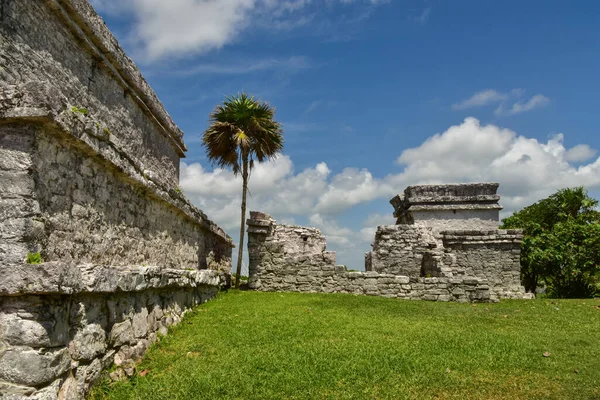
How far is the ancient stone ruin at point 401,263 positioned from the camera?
12039 millimetres

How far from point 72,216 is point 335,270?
29.5 feet

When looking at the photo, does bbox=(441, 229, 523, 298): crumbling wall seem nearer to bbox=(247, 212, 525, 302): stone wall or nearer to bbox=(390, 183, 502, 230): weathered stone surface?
bbox=(247, 212, 525, 302): stone wall

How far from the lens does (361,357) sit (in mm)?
5516

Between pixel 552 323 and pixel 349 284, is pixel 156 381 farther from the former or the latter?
pixel 349 284

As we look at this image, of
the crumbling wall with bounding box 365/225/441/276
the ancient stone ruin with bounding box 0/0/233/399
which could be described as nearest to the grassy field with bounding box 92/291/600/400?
the ancient stone ruin with bounding box 0/0/233/399

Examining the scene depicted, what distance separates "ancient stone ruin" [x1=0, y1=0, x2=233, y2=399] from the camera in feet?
11.0

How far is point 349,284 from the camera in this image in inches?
489

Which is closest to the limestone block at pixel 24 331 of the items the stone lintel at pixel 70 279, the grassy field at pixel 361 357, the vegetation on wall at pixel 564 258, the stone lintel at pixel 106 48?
the stone lintel at pixel 70 279

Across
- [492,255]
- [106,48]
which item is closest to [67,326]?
[106,48]

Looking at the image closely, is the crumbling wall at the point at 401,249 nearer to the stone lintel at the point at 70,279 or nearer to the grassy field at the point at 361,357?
the grassy field at the point at 361,357

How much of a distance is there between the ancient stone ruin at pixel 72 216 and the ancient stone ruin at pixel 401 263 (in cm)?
543

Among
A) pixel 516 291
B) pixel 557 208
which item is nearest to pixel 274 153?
pixel 516 291

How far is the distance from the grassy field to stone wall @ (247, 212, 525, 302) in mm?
2975

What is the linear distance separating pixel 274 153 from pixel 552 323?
873cm
